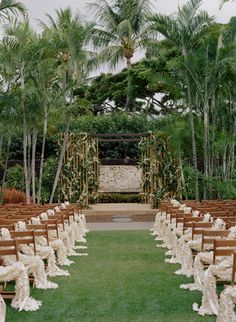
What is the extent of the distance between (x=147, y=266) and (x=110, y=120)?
20563 millimetres

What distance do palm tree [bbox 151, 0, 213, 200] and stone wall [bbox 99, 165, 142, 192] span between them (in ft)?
29.6

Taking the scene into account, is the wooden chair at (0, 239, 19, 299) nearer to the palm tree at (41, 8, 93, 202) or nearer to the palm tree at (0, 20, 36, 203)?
the palm tree at (0, 20, 36, 203)

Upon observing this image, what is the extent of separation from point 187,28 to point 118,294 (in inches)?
496

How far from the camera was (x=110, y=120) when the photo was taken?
1230 inches

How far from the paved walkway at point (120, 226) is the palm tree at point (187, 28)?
6.30 ft

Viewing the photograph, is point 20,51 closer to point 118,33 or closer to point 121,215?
point 121,215

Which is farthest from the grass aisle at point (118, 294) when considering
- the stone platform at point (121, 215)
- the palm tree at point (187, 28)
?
the stone platform at point (121, 215)

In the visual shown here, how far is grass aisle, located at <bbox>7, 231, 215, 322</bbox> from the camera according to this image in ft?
24.1

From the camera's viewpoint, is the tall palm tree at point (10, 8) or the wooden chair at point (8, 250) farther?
the tall palm tree at point (10, 8)

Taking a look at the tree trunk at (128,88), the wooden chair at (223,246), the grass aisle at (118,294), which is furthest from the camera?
the tree trunk at (128,88)

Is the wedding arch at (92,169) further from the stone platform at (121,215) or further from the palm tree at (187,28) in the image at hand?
the palm tree at (187,28)

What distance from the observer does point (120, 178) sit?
28.7 m

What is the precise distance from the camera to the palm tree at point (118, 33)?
3788 cm

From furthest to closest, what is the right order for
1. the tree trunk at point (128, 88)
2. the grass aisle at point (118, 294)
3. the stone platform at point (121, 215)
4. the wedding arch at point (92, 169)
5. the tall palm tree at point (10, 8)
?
the tree trunk at point (128, 88) → the wedding arch at point (92, 169) → the stone platform at point (121, 215) → the tall palm tree at point (10, 8) → the grass aisle at point (118, 294)
